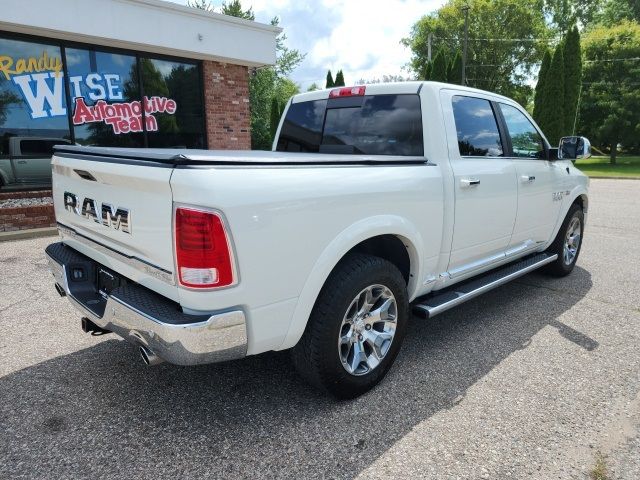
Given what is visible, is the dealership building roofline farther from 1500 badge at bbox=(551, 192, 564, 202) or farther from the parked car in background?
1500 badge at bbox=(551, 192, 564, 202)

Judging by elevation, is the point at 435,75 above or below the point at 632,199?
above

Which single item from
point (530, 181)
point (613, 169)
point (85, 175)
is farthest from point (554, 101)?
point (85, 175)

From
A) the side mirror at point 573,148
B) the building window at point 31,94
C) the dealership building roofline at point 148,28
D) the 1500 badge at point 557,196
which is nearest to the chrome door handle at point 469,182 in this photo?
the 1500 badge at point 557,196

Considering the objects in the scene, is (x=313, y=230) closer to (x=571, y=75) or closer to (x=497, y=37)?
(x=571, y=75)

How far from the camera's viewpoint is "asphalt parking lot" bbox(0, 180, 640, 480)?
2.17 meters

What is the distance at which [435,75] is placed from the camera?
22.1m

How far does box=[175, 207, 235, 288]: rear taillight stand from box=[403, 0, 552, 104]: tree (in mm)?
43535

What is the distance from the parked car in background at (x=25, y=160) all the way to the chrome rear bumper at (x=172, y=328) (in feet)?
24.7

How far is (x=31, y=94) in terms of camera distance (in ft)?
27.8

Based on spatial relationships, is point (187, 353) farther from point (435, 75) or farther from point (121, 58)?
point (435, 75)

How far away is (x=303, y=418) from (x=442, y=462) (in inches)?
30.0

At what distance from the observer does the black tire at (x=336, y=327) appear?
240cm

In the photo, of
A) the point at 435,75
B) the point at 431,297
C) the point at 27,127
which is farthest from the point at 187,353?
the point at 435,75

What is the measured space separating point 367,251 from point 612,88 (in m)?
31.0
